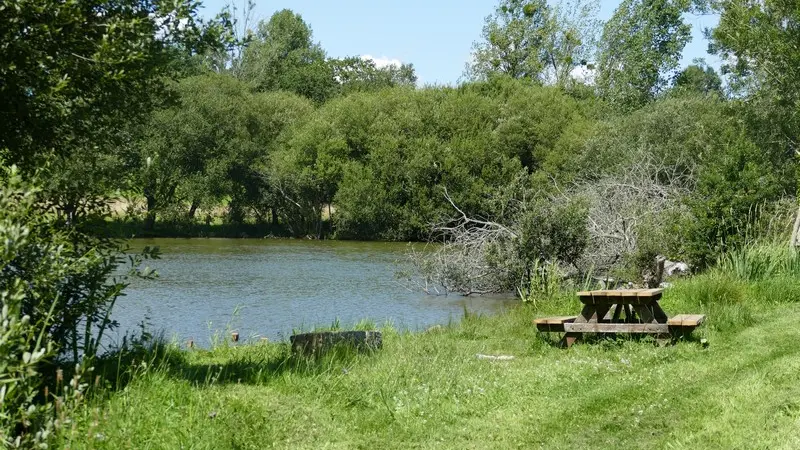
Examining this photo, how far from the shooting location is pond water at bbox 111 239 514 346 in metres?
17.5

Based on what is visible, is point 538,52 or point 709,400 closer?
point 709,400

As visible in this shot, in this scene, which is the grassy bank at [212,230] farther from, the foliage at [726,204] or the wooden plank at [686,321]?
the wooden plank at [686,321]

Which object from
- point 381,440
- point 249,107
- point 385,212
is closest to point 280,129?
point 249,107

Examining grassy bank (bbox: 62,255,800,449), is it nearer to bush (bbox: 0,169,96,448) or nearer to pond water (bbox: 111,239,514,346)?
bush (bbox: 0,169,96,448)

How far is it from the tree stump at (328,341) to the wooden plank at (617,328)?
232 centimetres

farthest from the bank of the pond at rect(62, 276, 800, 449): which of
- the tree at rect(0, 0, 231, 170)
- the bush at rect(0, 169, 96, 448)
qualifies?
the tree at rect(0, 0, 231, 170)

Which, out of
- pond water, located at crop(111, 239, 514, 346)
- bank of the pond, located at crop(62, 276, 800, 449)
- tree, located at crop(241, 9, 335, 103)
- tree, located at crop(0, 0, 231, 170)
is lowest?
pond water, located at crop(111, 239, 514, 346)

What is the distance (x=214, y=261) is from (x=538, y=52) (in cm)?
4035

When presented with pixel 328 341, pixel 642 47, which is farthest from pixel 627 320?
pixel 642 47

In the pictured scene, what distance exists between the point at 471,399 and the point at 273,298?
50.8ft

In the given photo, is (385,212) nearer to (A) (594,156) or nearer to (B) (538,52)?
(A) (594,156)

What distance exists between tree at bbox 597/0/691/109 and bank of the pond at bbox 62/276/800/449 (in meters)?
51.5

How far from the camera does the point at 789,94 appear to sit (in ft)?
98.6

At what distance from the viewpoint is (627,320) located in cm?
1055
